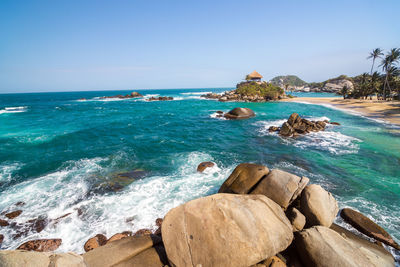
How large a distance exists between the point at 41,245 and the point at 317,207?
11972 mm

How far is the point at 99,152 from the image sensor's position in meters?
17.6

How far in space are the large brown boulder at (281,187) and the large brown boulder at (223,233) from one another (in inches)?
67.8

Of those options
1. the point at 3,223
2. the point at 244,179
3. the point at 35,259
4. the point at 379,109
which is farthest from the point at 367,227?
A: the point at 379,109

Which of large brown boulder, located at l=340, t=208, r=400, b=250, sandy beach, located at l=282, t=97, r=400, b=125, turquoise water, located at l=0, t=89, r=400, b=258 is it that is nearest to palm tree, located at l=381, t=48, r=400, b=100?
sandy beach, located at l=282, t=97, r=400, b=125

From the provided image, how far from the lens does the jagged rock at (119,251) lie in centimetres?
517

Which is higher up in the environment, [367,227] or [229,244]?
[229,244]

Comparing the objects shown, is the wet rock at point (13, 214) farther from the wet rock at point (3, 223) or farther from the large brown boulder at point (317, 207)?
the large brown boulder at point (317, 207)

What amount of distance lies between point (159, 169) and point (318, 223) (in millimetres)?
11123

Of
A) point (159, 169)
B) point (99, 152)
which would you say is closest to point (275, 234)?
point (159, 169)

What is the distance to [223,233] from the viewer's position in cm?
503

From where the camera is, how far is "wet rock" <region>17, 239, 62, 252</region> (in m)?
7.19

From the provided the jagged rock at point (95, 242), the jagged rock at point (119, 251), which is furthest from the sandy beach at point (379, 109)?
the jagged rock at point (95, 242)

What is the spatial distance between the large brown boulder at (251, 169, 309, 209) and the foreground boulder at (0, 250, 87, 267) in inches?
279

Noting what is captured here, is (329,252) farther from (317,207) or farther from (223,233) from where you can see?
(223,233)
